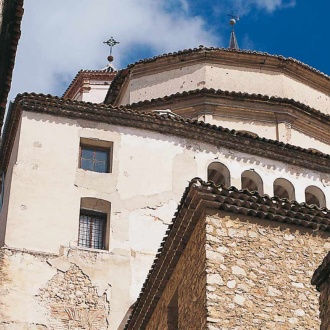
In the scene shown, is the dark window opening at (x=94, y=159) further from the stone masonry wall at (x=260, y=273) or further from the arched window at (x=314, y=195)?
the stone masonry wall at (x=260, y=273)

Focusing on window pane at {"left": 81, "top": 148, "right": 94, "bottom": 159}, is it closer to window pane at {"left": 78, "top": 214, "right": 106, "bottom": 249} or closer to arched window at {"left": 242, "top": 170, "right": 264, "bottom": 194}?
window pane at {"left": 78, "top": 214, "right": 106, "bottom": 249}

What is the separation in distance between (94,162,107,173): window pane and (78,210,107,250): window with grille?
126 centimetres

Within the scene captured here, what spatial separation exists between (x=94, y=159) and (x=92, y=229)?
6.94 ft

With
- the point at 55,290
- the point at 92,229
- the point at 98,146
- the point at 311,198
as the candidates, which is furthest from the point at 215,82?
the point at 55,290

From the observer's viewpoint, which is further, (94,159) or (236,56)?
(236,56)

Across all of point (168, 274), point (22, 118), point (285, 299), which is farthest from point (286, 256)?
point (22, 118)

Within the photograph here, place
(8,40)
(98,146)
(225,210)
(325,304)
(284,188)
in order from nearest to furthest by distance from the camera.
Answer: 1. (325,304)
2. (8,40)
3. (225,210)
4. (98,146)
5. (284,188)

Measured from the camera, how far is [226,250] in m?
13.4

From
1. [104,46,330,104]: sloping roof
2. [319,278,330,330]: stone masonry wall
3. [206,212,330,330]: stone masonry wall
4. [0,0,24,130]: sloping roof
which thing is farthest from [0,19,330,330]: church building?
[319,278,330,330]: stone masonry wall

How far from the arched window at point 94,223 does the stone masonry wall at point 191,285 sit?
6579mm

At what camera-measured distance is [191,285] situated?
1370 centimetres

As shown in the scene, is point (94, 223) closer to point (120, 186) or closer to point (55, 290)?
point (120, 186)

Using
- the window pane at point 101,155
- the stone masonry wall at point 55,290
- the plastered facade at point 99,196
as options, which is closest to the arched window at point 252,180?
the plastered facade at point 99,196

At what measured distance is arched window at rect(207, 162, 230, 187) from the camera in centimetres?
2323
